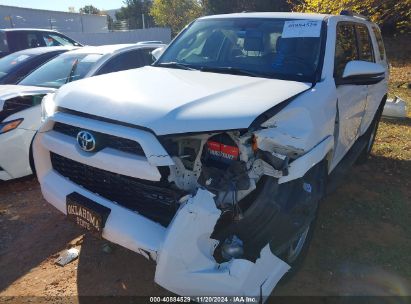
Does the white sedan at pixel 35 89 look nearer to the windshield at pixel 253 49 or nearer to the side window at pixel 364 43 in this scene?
the windshield at pixel 253 49

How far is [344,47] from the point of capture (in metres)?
3.93

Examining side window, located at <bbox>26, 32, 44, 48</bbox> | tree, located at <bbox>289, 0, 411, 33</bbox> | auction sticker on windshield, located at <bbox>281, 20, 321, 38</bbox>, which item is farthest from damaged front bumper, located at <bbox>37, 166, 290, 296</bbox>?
side window, located at <bbox>26, 32, 44, 48</bbox>

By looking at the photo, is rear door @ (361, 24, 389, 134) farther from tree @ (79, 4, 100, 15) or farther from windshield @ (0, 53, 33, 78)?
tree @ (79, 4, 100, 15)

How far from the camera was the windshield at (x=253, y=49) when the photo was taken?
135 inches

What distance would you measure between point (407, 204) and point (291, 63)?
7.27ft

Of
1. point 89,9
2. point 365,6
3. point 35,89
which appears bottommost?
point 89,9

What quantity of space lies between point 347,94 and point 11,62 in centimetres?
547

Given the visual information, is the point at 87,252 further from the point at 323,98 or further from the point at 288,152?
the point at 323,98

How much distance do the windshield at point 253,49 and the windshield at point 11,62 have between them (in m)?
3.32

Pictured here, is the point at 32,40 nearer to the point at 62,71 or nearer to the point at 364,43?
the point at 62,71

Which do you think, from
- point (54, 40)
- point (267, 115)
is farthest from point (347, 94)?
point (54, 40)

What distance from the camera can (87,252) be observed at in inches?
136

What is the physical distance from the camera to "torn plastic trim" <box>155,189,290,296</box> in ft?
7.12

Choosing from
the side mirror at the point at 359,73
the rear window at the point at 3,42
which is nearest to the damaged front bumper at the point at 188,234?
the side mirror at the point at 359,73
